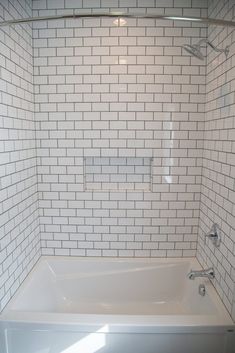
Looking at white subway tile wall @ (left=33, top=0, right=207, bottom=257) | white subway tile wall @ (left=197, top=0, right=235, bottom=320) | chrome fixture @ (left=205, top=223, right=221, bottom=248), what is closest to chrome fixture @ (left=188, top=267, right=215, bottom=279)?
white subway tile wall @ (left=197, top=0, right=235, bottom=320)

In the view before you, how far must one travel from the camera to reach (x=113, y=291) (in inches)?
79.8

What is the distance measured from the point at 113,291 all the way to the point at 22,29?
2236 millimetres

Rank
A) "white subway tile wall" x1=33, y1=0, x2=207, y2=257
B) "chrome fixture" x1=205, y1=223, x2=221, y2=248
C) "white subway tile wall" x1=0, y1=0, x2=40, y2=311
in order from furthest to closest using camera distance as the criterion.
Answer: "white subway tile wall" x1=33, y1=0, x2=207, y2=257 < "chrome fixture" x1=205, y1=223, x2=221, y2=248 < "white subway tile wall" x1=0, y1=0, x2=40, y2=311

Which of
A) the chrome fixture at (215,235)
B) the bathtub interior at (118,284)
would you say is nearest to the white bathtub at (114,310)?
the bathtub interior at (118,284)

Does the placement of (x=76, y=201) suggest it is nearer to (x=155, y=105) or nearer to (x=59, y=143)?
(x=59, y=143)

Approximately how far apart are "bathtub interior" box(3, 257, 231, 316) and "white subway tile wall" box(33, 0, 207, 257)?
103 mm

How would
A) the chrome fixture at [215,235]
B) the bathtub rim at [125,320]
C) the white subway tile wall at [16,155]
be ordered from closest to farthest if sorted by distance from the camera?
the bathtub rim at [125,320]
the white subway tile wall at [16,155]
the chrome fixture at [215,235]

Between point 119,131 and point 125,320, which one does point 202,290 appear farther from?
point 119,131

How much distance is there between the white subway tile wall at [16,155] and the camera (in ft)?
4.74

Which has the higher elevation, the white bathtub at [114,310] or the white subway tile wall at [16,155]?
the white subway tile wall at [16,155]

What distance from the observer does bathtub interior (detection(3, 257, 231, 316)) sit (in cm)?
195

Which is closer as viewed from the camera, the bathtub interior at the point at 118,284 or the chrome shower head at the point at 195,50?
the chrome shower head at the point at 195,50

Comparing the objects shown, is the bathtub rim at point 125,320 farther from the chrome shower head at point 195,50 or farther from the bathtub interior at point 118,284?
the chrome shower head at point 195,50

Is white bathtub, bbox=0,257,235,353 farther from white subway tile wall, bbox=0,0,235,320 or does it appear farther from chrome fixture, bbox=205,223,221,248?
chrome fixture, bbox=205,223,221,248
